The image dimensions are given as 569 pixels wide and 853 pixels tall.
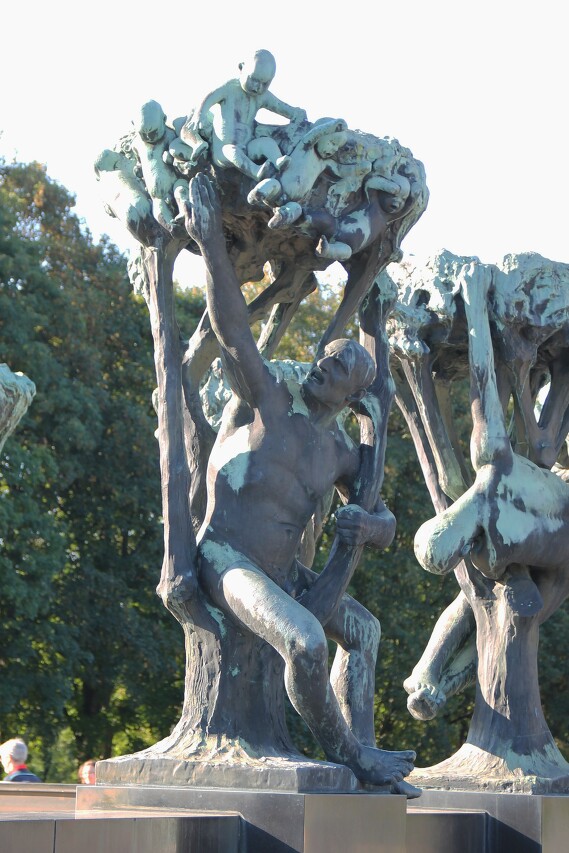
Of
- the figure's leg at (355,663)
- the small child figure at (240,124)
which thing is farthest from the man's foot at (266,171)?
the figure's leg at (355,663)

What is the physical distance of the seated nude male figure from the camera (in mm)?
5871

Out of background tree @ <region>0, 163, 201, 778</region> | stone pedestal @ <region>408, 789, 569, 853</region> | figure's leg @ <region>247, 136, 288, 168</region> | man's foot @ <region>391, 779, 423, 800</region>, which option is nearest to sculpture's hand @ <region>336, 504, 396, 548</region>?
man's foot @ <region>391, 779, 423, 800</region>

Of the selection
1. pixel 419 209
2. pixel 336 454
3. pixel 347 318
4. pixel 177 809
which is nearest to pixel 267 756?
pixel 177 809

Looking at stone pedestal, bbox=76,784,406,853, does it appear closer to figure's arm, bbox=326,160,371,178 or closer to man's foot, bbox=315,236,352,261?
man's foot, bbox=315,236,352,261

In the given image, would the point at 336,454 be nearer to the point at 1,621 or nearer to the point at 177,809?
the point at 177,809

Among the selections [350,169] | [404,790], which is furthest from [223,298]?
[404,790]

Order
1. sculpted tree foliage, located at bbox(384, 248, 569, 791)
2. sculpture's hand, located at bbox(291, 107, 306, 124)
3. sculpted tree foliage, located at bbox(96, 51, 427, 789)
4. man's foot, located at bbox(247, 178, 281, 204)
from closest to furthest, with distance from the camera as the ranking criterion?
sculpted tree foliage, located at bbox(96, 51, 427, 789), man's foot, located at bbox(247, 178, 281, 204), sculpture's hand, located at bbox(291, 107, 306, 124), sculpted tree foliage, located at bbox(384, 248, 569, 791)

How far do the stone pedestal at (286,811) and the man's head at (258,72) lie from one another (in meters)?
2.95

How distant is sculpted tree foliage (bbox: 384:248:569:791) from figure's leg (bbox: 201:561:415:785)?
65.6 inches

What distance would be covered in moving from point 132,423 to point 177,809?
16982mm

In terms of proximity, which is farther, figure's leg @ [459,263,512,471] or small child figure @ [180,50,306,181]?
figure's leg @ [459,263,512,471]

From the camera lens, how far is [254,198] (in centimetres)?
596

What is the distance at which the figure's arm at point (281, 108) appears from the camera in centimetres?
633

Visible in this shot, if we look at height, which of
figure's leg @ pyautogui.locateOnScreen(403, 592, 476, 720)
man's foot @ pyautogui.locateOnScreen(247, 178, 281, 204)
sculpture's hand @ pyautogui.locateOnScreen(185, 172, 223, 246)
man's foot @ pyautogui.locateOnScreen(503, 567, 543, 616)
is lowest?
figure's leg @ pyautogui.locateOnScreen(403, 592, 476, 720)
